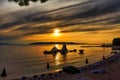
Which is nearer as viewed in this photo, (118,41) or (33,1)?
(33,1)

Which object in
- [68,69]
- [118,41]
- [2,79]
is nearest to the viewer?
[68,69]

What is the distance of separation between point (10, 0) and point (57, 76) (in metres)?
23.8

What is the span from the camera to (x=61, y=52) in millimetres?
135250

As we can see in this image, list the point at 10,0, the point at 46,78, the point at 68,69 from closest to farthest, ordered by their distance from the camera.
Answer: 1. the point at 10,0
2. the point at 46,78
3. the point at 68,69

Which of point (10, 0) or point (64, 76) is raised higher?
point (10, 0)

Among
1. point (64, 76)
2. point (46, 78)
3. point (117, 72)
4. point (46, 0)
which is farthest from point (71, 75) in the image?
point (46, 0)

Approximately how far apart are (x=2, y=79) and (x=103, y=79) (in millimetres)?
19330

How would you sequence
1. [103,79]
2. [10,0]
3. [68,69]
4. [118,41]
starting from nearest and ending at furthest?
[10,0]
[103,79]
[68,69]
[118,41]

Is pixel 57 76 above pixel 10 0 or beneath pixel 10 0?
beneath

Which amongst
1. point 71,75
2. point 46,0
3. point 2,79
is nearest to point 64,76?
point 71,75

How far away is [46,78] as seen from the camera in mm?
38000

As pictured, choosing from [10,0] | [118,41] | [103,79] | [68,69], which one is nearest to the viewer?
[10,0]

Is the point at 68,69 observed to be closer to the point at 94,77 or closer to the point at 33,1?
the point at 94,77

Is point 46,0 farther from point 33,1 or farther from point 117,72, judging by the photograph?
point 117,72
